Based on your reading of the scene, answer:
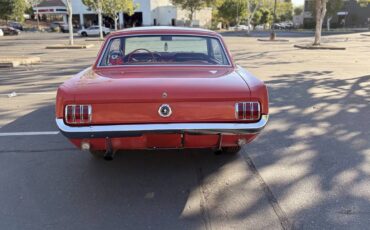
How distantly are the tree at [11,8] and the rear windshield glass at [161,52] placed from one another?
55.5 metres

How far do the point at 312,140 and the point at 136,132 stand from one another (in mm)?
3021

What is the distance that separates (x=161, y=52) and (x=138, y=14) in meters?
60.0

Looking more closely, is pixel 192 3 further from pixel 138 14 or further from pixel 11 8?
pixel 11 8

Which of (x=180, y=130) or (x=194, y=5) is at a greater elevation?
(x=194, y=5)

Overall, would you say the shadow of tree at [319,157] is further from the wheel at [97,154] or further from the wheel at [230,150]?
the wheel at [97,154]

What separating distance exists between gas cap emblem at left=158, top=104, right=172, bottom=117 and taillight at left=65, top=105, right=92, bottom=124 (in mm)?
643

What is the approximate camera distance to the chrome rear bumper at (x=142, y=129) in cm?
352

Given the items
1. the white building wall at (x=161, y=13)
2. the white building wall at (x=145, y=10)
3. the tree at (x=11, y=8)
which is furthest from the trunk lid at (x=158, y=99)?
the white building wall at (x=145, y=10)

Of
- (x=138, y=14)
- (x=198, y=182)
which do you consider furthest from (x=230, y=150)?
(x=138, y=14)

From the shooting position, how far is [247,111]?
11.9ft

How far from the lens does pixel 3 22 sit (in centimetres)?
6212

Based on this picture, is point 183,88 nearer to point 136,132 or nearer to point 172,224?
point 136,132

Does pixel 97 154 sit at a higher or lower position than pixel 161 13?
lower

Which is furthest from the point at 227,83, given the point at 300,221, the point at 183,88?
the point at 300,221
